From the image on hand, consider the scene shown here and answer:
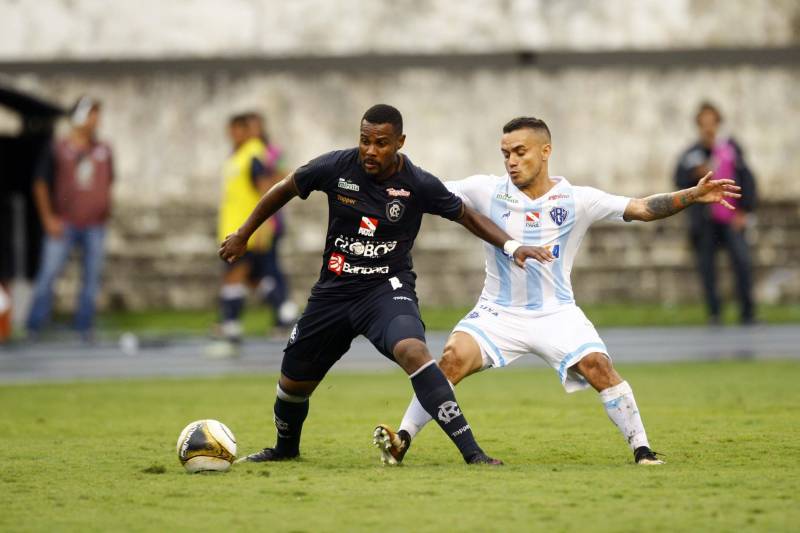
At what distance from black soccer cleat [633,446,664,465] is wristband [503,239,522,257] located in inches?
52.3

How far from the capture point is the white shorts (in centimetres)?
857

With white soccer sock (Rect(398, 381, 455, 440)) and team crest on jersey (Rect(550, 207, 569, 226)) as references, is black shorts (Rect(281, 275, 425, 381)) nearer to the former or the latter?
white soccer sock (Rect(398, 381, 455, 440))

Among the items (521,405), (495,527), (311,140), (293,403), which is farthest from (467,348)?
(311,140)

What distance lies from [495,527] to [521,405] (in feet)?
19.8

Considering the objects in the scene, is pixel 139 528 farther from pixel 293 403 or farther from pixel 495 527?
pixel 293 403

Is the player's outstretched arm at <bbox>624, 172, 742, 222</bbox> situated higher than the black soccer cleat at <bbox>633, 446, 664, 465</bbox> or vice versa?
the player's outstretched arm at <bbox>624, 172, 742, 222</bbox>

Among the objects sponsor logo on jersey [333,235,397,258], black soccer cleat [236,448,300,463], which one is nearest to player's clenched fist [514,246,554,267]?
sponsor logo on jersey [333,235,397,258]

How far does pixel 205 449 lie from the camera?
8094mm

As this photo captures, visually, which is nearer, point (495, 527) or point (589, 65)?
point (495, 527)

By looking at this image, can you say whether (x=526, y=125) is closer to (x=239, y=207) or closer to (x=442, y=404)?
(x=442, y=404)

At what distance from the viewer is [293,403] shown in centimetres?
874

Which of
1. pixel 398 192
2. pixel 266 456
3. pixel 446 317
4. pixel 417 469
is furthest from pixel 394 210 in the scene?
pixel 446 317

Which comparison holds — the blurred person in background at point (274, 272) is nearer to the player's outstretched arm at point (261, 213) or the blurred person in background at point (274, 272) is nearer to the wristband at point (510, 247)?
the player's outstretched arm at point (261, 213)

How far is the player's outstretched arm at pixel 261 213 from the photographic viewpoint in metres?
8.61
